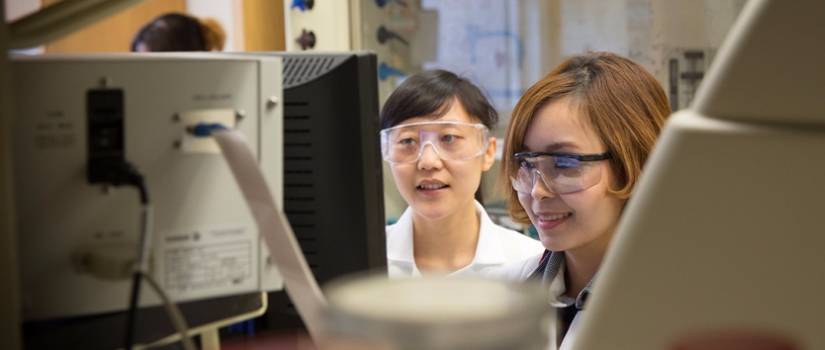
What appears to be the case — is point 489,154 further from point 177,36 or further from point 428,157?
point 177,36

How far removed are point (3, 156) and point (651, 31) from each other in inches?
114

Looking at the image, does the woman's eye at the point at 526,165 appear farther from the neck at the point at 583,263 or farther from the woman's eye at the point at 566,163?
the neck at the point at 583,263

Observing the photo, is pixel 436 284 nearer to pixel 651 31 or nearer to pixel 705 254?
pixel 705 254

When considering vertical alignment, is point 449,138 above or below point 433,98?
below

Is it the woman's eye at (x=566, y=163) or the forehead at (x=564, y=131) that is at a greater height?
the forehead at (x=564, y=131)

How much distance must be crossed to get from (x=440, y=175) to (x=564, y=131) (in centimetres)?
56

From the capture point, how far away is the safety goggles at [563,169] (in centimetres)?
189

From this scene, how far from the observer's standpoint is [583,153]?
1.90m

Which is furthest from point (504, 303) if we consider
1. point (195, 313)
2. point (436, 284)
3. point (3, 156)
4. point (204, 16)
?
point (204, 16)

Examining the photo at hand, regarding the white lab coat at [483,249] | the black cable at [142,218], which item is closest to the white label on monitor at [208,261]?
the black cable at [142,218]

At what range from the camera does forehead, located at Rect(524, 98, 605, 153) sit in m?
1.90

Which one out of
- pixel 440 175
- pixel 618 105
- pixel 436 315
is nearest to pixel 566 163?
pixel 618 105

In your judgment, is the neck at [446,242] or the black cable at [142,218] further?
the neck at [446,242]

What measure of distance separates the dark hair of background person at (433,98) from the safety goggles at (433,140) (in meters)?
0.04
